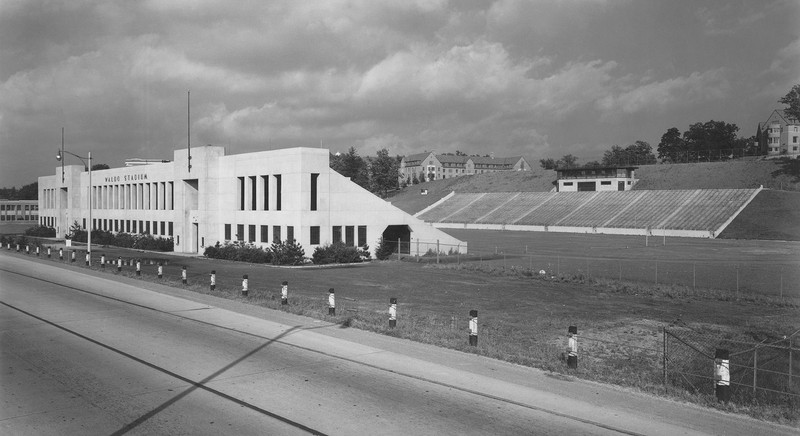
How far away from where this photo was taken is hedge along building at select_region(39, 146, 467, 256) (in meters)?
50.0

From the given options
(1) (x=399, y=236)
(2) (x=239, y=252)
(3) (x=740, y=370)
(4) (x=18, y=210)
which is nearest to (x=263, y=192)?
(2) (x=239, y=252)

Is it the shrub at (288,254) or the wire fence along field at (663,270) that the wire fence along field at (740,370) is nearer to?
the wire fence along field at (663,270)

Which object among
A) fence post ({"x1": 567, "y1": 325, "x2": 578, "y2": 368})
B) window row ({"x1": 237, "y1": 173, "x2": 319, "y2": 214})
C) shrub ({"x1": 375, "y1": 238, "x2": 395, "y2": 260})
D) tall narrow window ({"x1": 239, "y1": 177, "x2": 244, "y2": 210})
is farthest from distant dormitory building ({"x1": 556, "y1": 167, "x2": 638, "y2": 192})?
fence post ({"x1": 567, "y1": 325, "x2": 578, "y2": 368})

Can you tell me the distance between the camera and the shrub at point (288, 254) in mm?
46969

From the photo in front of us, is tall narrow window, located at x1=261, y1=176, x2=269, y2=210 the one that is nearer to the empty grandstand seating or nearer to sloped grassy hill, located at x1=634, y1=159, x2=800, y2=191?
the empty grandstand seating

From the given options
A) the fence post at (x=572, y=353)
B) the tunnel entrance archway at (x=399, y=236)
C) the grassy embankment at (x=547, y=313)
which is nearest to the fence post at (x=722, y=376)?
the grassy embankment at (x=547, y=313)

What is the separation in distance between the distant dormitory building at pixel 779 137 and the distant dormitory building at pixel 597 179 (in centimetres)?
5825

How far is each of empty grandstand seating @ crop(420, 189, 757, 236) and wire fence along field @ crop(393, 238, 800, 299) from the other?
3971 centimetres

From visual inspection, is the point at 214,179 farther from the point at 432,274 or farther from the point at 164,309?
the point at 164,309

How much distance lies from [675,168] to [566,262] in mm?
91393

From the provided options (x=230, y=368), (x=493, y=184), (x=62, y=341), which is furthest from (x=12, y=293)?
(x=493, y=184)

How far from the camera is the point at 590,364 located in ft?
52.0

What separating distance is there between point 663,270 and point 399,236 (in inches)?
908

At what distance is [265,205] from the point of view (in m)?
53.8
